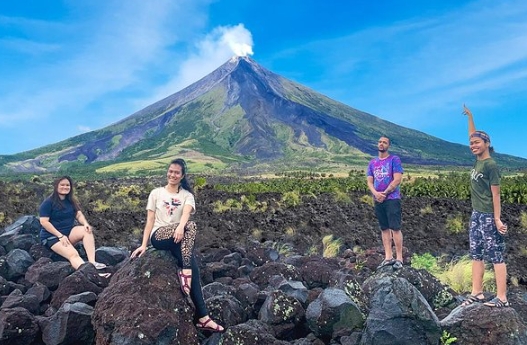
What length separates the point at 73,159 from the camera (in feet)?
397

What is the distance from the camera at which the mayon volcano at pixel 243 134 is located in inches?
4262

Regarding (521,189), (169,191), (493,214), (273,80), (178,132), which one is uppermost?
(273,80)

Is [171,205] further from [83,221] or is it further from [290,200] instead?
[290,200]

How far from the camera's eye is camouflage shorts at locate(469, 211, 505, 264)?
5.13 metres

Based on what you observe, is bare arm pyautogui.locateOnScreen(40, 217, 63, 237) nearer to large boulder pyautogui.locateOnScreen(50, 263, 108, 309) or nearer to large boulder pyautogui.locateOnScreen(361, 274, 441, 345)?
large boulder pyautogui.locateOnScreen(50, 263, 108, 309)

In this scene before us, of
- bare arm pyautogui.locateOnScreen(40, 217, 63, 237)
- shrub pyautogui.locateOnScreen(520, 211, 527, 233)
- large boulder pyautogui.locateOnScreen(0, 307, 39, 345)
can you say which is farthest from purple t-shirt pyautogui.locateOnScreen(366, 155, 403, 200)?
shrub pyautogui.locateOnScreen(520, 211, 527, 233)

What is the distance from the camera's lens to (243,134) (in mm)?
126875

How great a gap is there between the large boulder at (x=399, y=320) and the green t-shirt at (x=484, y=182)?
5.29 ft

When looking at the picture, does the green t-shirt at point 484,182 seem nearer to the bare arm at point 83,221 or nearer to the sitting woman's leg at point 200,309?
the sitting woman's leg at point 200,309

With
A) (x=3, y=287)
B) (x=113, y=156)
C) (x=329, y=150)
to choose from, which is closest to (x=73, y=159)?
(x=113, y=156)

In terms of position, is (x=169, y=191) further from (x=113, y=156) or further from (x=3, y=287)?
(x=113, y=156)

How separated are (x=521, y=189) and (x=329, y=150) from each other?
98.9m

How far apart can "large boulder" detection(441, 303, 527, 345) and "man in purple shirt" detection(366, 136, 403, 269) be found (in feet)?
7.00

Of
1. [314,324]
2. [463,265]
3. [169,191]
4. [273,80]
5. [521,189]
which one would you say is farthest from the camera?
[273,80]
